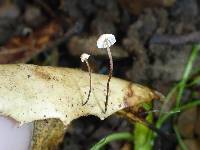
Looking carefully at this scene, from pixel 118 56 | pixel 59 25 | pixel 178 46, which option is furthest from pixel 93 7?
pixel 178 46

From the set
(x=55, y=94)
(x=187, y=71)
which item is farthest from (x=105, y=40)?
(x=187, y=71)

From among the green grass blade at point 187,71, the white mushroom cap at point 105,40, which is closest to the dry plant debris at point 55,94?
the white mushroom cap at point 105,40

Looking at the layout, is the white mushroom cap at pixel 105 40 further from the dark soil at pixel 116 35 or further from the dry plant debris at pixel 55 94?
the dark soil at pixel 116 35

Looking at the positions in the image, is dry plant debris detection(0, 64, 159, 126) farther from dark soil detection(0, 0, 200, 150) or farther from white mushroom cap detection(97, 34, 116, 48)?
dark soil detection(0, 0, 200, 150)

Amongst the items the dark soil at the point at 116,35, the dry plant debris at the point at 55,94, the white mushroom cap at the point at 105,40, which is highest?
the dark soil at the point at 116,35

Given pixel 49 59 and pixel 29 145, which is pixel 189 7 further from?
pixel 29 145

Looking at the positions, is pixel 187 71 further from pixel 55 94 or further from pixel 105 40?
pixel 55 94

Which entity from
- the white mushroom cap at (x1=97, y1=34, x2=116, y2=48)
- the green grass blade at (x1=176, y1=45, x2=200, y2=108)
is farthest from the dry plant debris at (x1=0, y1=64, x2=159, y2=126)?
the green grass blade at (x1=176, y1=45, x2=200, y2=108)

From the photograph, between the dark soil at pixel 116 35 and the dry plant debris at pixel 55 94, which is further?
the dark soil at pixel 116 35
